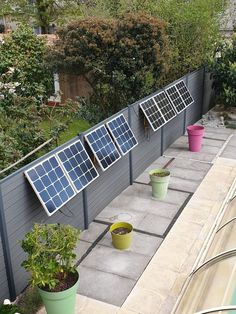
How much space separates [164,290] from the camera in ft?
20.8

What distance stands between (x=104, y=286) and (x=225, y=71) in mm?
9838

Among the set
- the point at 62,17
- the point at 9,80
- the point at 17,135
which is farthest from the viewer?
the point at 62,17

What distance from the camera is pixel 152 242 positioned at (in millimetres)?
7613

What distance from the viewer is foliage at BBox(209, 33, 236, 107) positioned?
13.8 metres

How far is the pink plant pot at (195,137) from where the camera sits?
11.7 m

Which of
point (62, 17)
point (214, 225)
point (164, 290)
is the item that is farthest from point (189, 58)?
point (62, 17)

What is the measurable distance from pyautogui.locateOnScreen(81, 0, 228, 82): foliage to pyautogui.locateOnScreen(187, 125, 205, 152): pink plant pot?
2.72 meters

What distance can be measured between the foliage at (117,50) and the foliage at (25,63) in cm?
105

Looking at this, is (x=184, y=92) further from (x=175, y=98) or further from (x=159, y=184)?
(x=159, y=184)

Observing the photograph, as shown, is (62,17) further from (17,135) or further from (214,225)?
(214,225)

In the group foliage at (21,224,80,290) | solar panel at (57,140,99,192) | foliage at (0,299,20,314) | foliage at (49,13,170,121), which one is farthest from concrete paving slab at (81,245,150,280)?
foliage at (49,13,170,121)

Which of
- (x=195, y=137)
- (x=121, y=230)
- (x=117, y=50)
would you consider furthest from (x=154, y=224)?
(x=117, y=50)

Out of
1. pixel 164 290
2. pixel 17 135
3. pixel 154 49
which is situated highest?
pixel 154 49

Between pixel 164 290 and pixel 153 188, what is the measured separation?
3.15m
